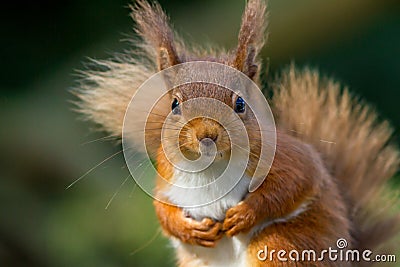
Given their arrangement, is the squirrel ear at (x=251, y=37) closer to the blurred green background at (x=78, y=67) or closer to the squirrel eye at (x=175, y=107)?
the squirrel eye at (x=175, y=107)

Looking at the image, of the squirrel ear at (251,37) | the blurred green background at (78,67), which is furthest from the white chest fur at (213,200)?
the blurred green background at (78,67)

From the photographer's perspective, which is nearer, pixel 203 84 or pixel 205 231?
pixel 203 84

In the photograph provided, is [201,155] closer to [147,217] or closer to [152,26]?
[152,26]

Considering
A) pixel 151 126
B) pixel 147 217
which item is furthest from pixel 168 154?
pixel 147 217

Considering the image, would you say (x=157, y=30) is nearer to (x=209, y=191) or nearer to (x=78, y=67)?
(x=209, y=191)

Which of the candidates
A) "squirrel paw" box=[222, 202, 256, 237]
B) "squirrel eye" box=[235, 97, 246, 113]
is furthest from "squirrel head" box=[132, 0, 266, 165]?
"squirrel paw" box=[222, 202, 256, 237]

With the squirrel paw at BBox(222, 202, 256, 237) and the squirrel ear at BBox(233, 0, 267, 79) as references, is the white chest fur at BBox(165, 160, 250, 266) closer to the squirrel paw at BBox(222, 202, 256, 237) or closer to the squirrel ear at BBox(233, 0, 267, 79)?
the squirrel paw at BBox(222, 202, 256, 237)

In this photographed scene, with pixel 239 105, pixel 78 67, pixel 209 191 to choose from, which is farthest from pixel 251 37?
pixel 78 67

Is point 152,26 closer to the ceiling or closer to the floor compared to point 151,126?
closer to the ceiling
